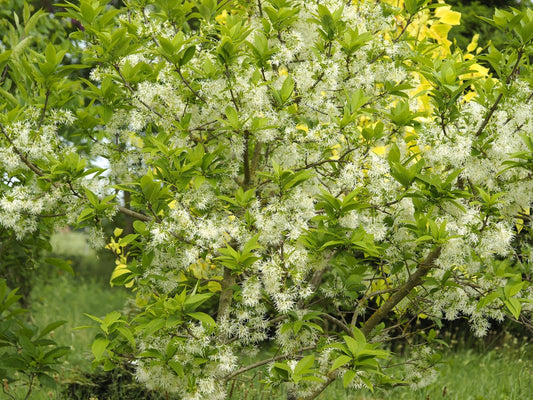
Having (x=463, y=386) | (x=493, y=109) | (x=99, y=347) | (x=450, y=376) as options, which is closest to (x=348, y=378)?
(x=99, y=347)

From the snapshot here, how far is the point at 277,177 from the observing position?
8.07ft

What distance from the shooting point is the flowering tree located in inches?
97.7

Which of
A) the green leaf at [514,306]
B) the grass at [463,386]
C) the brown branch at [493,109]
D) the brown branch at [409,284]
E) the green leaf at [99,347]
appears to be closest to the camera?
the green leaf at [514,306]

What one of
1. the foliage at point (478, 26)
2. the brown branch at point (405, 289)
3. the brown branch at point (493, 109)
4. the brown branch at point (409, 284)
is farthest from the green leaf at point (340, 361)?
the foliage at point (478, 26)

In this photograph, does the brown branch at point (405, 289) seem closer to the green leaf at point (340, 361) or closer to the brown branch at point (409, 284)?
the brown branch at point (409, 284)

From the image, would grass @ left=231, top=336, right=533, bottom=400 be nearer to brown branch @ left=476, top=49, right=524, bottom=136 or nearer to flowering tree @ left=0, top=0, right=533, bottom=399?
flowering tree @ left=0, top=0, right=533, bottom=399

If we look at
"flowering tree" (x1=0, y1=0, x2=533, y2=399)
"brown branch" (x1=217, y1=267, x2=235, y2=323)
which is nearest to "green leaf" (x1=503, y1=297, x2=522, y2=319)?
"flowering tree" (x1=0, y1=0, x2=533, y2=399)

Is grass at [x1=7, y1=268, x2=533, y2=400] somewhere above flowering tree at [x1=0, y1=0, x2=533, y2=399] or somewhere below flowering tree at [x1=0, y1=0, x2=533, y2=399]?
below

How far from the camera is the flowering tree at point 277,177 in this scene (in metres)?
2.48

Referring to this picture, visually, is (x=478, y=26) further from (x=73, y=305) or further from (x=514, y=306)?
(x=73, y=305)

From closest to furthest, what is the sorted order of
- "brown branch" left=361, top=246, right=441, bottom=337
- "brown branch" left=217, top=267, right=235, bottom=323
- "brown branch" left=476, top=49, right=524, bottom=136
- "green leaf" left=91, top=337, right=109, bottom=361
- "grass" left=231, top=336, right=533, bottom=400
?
"green leaf" left=91, top=337, right=109, bottom=361, "brown branch" left=476, top=49, right=524, bottom=136, "brown branch" left=361, top=246, right=441, bottom=337, "brown branch" left=217, top=267, right=235, bottom=323, "grass" left=231, top=336, right=533, bottom=400

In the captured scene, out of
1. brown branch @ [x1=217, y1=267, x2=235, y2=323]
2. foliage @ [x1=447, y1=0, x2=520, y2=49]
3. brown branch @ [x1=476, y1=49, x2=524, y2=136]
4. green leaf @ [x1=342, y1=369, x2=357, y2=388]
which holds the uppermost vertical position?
brown branch @ [x1=476, y1=49, x2=524, y2=136]

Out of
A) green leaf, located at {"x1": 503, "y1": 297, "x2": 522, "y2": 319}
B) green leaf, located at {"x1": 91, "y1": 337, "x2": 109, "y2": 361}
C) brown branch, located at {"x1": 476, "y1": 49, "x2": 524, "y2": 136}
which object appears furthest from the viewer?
brown branch, located at {"x1": 476, "y1": 49, "x2": 524, "y2": 136}

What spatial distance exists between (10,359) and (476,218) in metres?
2.80
